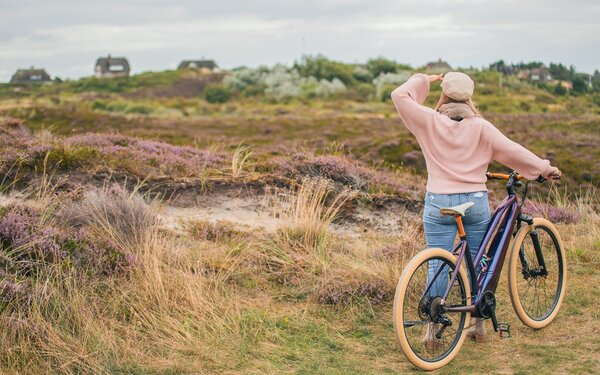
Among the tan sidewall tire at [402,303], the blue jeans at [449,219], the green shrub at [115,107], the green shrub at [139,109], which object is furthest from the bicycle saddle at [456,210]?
the green shrub at [115,107]

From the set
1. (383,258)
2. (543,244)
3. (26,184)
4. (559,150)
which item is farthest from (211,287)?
(559,150)

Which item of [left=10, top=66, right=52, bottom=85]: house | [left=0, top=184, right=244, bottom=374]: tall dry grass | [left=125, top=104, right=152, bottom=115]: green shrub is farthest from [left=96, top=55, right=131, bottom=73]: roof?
[left=0, top=184, right=244, bottom=374]: tall dry grass

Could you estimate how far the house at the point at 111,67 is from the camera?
132 metres

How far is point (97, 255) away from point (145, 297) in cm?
85

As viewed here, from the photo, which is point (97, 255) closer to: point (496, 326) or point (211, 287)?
point (211, 287)

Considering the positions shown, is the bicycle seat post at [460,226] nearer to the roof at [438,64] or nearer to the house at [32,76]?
the roof at [438,64]

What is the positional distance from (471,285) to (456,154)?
1050 millimetres

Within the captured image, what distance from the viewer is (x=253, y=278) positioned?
304 inches

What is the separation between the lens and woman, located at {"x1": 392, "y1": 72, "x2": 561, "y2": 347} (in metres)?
5.68

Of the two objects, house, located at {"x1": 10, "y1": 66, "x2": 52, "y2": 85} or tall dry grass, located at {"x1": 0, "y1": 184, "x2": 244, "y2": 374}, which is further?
house, located at {"x1": 10, "y1": 66, "x2": 52, "y2": 85}

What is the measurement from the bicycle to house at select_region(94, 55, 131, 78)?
427ft

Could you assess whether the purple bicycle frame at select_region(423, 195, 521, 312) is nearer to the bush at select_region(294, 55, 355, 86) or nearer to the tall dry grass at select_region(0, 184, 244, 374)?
the tall dry grass at select_region(0, 184, 244, 374)

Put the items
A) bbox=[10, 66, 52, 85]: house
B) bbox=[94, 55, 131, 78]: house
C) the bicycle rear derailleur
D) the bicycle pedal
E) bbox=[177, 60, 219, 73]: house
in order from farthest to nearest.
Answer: bbox=[177, 60, 219, 73]: house → bbox=[94, 55, 131, 78]: house → bbox=[10, 66, 52, 85]: house → the bicycle pedal → the bicycle rear derailleur

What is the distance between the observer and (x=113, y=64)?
5246 inches
